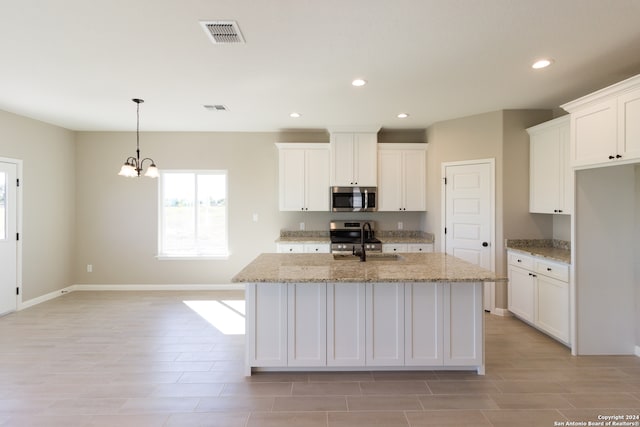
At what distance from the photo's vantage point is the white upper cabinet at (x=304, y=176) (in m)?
5.12

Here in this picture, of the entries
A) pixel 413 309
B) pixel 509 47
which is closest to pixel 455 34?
pixel 509 47

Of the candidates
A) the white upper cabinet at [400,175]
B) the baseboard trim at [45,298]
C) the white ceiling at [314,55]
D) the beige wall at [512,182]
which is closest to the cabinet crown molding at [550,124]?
the beige wall at [512,182]

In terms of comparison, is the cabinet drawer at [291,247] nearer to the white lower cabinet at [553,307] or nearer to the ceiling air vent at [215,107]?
the ceiling air vent at [215,107]

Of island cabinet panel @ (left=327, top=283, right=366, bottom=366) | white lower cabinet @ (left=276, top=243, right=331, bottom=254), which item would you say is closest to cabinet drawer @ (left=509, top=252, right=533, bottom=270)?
island cabinet panel @ (left=327, top=283, right=366, bottom=366)

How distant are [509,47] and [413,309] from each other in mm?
2267

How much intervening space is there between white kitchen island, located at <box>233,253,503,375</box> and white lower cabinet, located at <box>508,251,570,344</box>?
123 cm

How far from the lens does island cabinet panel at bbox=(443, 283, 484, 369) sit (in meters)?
2.67

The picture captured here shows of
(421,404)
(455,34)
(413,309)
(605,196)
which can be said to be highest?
(455,34)

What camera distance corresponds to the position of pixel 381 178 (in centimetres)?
514

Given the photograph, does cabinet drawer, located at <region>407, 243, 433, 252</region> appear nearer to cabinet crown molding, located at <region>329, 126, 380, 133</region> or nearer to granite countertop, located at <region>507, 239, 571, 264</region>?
granite countertop, located at <region>507, 239, 571, 264</region>

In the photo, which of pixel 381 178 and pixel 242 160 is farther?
pixel 242 160

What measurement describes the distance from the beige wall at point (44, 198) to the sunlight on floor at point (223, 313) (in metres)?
2.30

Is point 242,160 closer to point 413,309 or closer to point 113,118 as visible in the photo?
point 113,118

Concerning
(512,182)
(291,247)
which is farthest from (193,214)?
(512,182)
